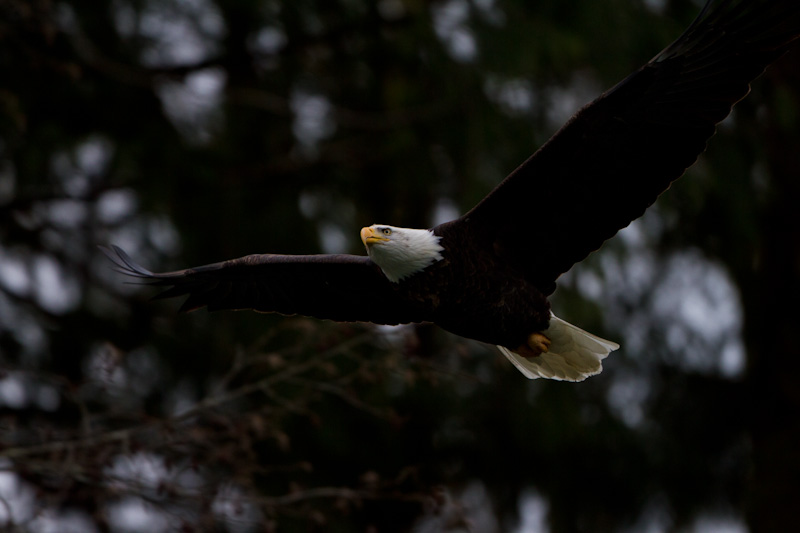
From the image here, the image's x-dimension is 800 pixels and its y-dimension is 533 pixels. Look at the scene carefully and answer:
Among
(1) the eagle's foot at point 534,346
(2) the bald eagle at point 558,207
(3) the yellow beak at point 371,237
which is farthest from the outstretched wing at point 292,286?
(1) the eagle's foot at point 534,346

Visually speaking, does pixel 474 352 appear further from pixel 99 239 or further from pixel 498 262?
pixel 498 262

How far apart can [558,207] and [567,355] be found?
82 cm

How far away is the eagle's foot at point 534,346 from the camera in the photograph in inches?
175

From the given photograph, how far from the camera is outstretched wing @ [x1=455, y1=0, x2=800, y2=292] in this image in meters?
3.73

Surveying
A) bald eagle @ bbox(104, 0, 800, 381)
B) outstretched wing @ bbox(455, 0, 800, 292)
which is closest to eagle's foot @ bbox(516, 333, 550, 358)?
bald eagle @ bbox(104, 0, 800, 381)

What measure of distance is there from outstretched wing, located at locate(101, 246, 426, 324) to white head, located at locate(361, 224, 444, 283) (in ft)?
0.79

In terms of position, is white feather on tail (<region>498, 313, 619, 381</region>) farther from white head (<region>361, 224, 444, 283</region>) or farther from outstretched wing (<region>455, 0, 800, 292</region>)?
white head (<region>361, 224, 444, 283</region>)

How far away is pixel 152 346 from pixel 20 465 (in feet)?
9.02

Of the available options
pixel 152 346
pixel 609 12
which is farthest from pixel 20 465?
pixel 609 12

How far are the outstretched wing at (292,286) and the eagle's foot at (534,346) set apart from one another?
1.59 ft

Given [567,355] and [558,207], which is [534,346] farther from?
[558,207]

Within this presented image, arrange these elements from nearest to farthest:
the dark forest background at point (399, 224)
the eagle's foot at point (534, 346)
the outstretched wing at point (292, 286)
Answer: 1. the outstretched wing at point (292, 286)
2. the eagle's foot at point (534, 346)
3. the dark forest background at point (399, 224)

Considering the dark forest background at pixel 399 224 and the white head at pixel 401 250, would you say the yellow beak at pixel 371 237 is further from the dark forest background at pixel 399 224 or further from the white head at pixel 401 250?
the dark forest background at pixel 399 224

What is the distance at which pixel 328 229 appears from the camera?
293 inches
